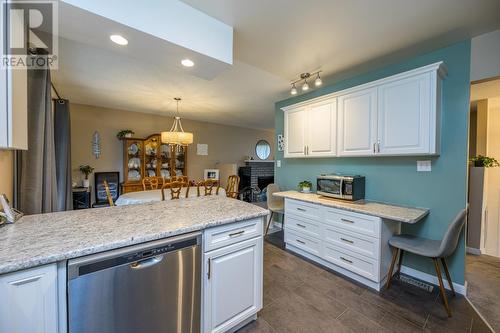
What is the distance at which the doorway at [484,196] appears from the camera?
90.2 inches

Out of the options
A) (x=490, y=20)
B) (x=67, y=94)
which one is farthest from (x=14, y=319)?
(x=67, y=94)

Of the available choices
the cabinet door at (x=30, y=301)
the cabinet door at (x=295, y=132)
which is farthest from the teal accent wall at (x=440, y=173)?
the cabinet door at (x=30, y=301)

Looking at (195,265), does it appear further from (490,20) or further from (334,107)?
(490,20)

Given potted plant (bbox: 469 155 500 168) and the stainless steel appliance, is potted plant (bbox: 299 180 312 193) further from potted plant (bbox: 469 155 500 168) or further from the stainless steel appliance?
potted plant (bbox: 469 155 500 168)

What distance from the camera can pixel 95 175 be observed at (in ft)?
14.1

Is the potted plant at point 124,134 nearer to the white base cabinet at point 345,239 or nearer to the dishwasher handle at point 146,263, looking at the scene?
the white base cabinet at point 345,239

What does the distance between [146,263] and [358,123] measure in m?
2.48

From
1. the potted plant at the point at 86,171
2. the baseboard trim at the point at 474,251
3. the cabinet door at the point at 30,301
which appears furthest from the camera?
the potted plant at the point at 86,171

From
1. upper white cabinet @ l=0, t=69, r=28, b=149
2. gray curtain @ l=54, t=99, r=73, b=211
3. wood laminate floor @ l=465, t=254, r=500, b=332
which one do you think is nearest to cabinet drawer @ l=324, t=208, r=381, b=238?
wood laminate floor @ l=465, t=254, r=500, b=332

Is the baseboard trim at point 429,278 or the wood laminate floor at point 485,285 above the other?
the baseboard trim at point 429,278

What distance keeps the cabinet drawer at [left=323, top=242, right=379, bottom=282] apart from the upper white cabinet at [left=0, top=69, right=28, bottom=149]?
2736 mm

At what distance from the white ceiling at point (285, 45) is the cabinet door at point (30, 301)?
150 cm

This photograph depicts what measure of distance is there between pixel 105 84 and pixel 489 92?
5.57 m

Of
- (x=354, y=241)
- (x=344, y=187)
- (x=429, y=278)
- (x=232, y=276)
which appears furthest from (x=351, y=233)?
(x=232, y=276)
